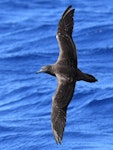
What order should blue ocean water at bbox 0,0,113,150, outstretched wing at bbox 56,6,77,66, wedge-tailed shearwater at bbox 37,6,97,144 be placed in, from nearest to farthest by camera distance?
wedge-tailed shearwater at bbox 37,6,97,144, outstretched wing at bbox 56,6,77,66, blue ocean water at bbox 0,0,113,150

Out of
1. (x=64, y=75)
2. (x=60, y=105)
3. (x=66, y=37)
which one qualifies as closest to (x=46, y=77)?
(x=66, y=37)

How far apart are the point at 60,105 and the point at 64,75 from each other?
1.79 feet

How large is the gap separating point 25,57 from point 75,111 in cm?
283

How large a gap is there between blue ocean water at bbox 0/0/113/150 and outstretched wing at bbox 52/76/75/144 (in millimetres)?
1930

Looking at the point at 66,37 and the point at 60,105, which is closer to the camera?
the point at 60,105

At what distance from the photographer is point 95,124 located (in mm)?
14789

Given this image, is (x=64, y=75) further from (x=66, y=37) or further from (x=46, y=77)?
(x=46, y=77)

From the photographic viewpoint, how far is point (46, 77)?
55.5ft

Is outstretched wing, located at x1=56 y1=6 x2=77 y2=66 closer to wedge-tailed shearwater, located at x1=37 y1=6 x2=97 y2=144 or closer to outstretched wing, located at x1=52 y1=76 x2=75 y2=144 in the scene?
wedge-tailed shearwater, located at x1=37 y1=6 x2=97 y2=144

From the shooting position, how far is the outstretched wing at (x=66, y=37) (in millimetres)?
12492

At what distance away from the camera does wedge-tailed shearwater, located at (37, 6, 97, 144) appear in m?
11.8

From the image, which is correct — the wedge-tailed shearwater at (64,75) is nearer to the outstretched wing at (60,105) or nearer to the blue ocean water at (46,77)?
the outstretched wing at (60,105)

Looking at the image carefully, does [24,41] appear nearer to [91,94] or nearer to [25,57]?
[25,57]

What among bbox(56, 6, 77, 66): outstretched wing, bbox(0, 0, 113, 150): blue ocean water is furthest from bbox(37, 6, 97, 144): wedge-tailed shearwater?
bbox(0, 0, 113, 150): blue ocean water
